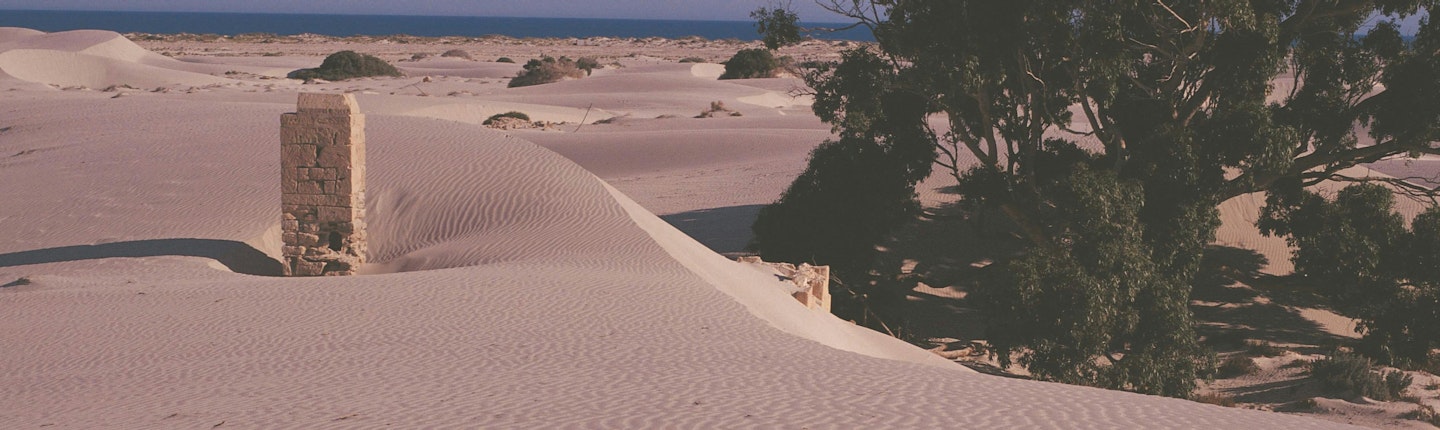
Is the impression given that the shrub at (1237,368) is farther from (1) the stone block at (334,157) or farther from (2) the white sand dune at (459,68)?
(2) the white sand dune at (459,68)

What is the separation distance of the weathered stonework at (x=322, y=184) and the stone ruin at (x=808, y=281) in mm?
5667

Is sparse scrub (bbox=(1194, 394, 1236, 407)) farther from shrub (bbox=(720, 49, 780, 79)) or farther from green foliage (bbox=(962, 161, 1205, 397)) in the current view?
shrub (bbox=(720, 49, 780, 79))

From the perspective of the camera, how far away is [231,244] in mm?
16938

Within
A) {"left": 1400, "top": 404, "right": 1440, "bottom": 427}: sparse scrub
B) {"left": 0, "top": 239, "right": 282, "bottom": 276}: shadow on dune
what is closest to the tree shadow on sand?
{"left": 1400, "top": 404, "right": 1440, "bottom": 427}: sparse scrub

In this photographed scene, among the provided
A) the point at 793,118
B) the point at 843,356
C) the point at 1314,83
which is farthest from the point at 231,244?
the point at 793,118

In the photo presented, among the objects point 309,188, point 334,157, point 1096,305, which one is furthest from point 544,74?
point 1096,305

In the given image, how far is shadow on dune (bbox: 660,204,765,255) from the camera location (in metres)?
21.8

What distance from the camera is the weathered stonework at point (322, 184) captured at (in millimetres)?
15016

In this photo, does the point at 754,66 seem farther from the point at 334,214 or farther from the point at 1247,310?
the point at 334,214

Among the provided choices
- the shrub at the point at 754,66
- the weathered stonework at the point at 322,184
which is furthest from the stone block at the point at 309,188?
the shrub at the point at 754,66

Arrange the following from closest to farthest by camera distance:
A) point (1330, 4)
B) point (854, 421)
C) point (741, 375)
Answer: point (854, 421), point (741, 375), point (1330, 4)

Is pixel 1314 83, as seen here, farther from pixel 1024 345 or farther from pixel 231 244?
pixel 231 244

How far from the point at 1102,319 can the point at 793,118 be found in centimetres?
2930

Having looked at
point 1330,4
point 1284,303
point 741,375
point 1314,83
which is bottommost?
point 1284,303
